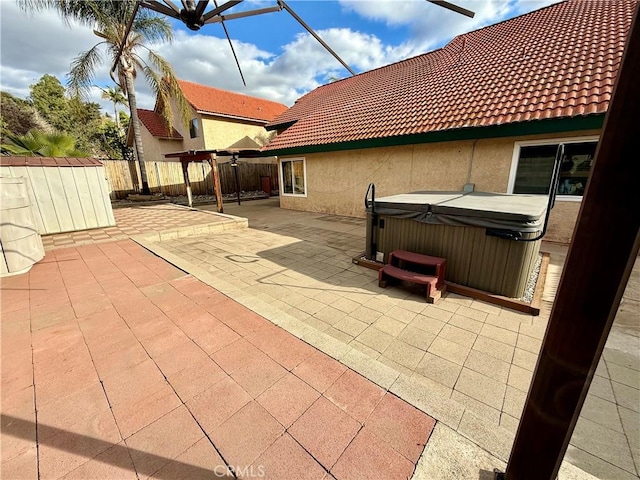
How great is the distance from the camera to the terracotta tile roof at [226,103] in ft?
53.8

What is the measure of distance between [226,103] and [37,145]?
11962 mm

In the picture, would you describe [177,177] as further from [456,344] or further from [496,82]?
[456,344]

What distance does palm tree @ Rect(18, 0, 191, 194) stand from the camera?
9.78m

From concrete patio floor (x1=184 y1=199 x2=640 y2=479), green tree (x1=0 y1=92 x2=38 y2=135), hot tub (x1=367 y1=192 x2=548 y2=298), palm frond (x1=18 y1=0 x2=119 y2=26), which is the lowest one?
concrete patio floor (x1=184 y1=199 x2=640 y2=479)

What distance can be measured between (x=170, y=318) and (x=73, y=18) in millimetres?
13999

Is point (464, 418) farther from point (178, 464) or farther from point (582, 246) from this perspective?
point (178, 464)

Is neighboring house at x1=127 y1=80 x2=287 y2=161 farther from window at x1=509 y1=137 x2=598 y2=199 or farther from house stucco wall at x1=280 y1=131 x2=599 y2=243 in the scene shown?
window at x1=509 y1=137 x2=598 y2=199

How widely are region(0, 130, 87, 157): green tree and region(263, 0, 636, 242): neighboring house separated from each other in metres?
7.25

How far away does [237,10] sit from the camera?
8.15 feet

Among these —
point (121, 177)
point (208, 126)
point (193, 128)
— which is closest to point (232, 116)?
point (208, 126)

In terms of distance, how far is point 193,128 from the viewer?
16891mm

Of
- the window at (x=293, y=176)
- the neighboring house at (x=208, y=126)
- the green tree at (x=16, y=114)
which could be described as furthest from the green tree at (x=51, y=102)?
the window at (x=293, y=176)

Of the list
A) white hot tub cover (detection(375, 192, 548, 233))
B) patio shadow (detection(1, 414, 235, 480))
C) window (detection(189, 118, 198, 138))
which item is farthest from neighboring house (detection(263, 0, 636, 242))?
window (detection(189, 118, 198, 138))

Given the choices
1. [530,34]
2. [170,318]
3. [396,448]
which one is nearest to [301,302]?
[170,318]
